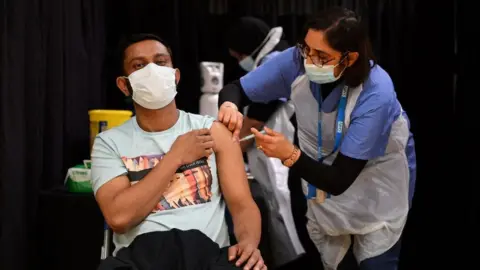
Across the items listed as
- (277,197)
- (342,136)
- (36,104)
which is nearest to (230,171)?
(342,136)

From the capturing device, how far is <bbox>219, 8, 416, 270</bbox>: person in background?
2098 millimetres

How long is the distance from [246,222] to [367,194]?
0.50m

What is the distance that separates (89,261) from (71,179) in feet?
1.18

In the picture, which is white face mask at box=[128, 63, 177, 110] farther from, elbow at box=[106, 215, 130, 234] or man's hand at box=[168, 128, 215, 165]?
elbow at box=[106, 215, 130, 234]

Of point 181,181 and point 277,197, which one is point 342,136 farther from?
point 277,197

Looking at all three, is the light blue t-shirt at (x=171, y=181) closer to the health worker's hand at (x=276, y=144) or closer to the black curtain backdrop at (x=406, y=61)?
the health worker's hand at (x=276, y=144)

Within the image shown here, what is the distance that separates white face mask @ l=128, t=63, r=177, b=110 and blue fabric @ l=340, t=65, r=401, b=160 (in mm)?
624

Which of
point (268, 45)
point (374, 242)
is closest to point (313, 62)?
point (374, 242)

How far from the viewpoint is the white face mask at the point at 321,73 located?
2121 mm

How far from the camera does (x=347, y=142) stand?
2.11 m

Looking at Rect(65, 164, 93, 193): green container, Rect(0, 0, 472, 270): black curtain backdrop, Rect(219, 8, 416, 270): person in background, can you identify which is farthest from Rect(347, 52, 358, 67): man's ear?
Rect(0, 0, 472, 270): black curtain backdrop

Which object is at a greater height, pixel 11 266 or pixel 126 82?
pixel 126 82

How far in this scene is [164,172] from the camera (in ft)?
6.63

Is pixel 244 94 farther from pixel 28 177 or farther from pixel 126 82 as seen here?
pixel 28 177
